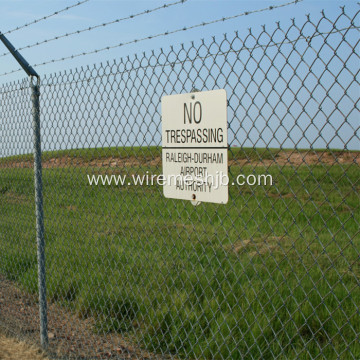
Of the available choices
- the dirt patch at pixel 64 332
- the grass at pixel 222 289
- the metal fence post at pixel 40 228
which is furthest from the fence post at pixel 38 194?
the grass at pixel 222 289

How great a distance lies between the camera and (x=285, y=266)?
524cm

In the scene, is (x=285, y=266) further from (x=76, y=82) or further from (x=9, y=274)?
(x=9, y=274)

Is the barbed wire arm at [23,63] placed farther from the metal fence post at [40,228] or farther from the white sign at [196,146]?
the white sign at [196,146]

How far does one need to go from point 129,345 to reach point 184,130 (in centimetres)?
201

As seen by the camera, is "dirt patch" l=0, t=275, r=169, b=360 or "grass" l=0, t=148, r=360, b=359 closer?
"grass" l=0, t=148, r=360, b=359

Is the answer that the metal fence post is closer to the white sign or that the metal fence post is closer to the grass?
the grass

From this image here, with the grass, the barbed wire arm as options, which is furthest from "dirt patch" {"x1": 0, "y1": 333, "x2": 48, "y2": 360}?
the barbed wire arm

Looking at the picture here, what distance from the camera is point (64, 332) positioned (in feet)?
15.3

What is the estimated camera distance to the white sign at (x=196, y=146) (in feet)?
9.72

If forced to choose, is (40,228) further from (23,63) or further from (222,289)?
(222,289)

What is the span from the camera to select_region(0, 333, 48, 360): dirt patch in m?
4.27

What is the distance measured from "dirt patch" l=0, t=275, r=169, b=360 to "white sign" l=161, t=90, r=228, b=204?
1546 mm

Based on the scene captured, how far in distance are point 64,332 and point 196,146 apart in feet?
8.27

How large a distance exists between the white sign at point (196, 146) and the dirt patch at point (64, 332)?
1.55 metres
